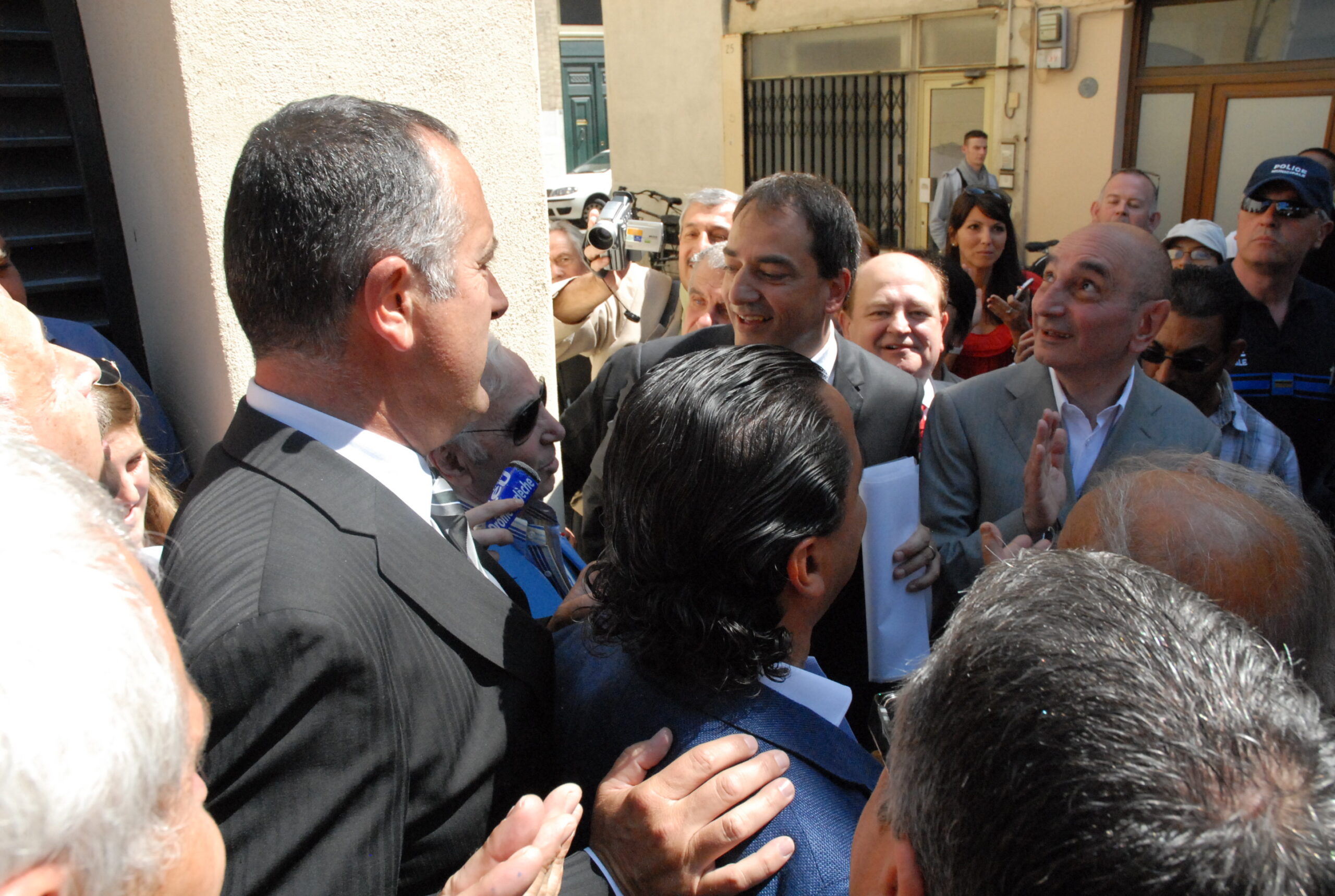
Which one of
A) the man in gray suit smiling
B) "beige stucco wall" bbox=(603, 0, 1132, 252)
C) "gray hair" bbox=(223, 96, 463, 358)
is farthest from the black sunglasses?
"beige stucco wall" bbox=(603, 0, 1132, 252)

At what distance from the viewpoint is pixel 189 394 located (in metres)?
2.72

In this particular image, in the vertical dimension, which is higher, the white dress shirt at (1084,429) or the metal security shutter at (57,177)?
the metal security shutter at (57,177)

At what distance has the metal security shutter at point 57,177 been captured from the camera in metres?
2.49

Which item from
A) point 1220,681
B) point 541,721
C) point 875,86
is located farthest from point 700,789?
point 875,86

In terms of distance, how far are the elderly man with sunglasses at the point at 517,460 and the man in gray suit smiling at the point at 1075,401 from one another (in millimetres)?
960

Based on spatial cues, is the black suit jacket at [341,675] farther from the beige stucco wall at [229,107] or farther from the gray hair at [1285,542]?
the beige stucco wall at [229,107]

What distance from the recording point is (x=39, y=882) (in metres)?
0.58

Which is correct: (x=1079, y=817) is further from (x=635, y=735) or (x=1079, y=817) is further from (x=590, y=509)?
(x=590, y=509)

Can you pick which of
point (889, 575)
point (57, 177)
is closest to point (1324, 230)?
point (889, 575)

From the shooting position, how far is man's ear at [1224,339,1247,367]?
111 inches

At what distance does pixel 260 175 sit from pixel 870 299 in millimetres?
2205

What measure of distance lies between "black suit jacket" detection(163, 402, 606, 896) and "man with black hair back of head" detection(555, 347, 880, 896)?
0.14 m

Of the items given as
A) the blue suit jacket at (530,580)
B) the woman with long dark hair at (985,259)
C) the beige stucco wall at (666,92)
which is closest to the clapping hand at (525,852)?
the blue suit jacket at (530,580)

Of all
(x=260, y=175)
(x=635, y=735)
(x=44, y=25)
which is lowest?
(x=635, y=735)
